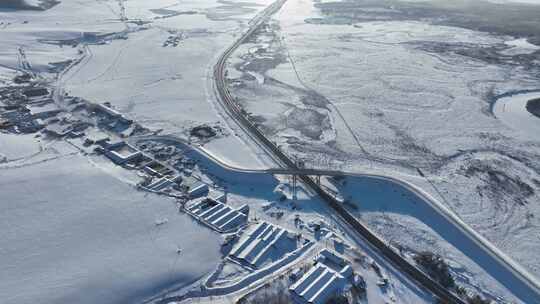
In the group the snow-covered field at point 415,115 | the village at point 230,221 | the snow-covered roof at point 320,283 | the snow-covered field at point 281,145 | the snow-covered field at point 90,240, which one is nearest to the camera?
the snow-covered roof at point 320,283

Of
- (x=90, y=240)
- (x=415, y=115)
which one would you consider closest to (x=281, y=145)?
(x=415, y=115)

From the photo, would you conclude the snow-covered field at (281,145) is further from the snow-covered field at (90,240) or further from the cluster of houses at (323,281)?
the cluster of houses at (323,281)

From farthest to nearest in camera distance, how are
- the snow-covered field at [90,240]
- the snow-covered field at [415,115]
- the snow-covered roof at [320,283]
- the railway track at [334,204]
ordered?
the snow-covered field at [415,115]
the railway track at [334,204]
the snow-covered field at [90,240]
the snow-covered roof at [320,283]

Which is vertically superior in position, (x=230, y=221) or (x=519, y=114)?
(x=519, y=114)

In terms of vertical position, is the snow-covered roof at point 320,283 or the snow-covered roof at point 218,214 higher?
the snow-covered roof at point 218,214

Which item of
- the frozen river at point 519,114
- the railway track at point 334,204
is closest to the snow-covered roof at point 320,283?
the railway track at point 334,204

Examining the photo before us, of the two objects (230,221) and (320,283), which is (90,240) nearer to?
(230,221)

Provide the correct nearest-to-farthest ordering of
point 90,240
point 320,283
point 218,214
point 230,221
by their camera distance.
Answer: point 320,283
point 90,240
point 230,221
point 218,214

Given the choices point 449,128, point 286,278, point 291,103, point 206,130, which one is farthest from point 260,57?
point 286,278

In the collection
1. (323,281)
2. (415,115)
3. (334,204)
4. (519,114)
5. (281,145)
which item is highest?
(519,114)

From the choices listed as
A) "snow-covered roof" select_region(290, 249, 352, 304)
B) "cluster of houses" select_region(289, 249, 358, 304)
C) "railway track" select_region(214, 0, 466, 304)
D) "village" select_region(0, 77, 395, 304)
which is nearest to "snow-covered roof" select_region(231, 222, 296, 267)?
"village" select_region(0, 77, 395, 304)

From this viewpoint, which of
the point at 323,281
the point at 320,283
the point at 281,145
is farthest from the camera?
the point at 281,145
